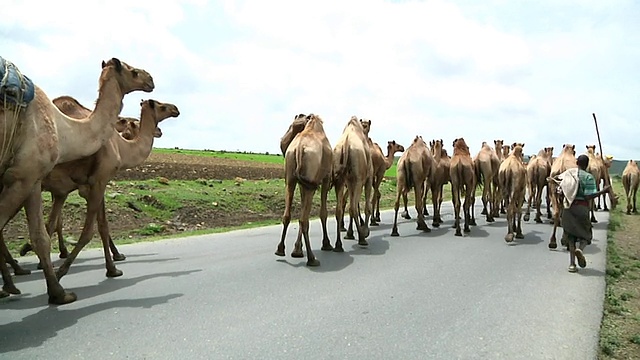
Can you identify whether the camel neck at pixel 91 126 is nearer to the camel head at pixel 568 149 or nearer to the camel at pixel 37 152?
the camel at pixel 37 152

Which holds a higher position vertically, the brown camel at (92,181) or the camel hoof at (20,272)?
the brown camel at (92,181)

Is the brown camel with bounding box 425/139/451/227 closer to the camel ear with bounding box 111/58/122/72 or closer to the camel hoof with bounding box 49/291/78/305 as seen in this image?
the camel ear with bounding box 111/58/122/72

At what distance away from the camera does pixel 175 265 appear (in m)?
8.73

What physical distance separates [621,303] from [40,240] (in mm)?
7769

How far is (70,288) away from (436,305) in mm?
5016

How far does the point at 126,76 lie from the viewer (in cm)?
774

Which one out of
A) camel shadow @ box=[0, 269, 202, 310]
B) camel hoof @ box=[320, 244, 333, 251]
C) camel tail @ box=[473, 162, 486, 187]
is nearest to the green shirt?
camel hoof @ box=[320, 244, 333, 251]

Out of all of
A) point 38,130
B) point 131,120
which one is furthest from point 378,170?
point 38,130

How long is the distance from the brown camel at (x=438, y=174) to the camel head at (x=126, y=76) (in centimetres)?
1016

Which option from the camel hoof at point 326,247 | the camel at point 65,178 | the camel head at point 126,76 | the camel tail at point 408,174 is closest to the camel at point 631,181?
the camel tail at point 408,174

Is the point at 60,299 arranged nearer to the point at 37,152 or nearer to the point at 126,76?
the point at 37,152

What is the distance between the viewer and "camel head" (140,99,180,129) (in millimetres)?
9375

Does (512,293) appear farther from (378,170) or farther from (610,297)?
(378,170)

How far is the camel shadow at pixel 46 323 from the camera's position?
4820mm
